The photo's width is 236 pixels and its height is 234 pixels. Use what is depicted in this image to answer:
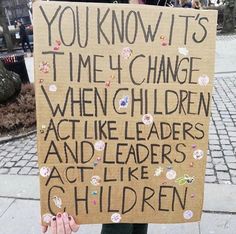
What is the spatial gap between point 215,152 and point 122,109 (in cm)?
277

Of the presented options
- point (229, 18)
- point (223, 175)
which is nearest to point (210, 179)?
point (223, 175)

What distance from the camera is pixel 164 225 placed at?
2852 millimetres

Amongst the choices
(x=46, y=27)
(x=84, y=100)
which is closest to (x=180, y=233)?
(x=84, y=100)

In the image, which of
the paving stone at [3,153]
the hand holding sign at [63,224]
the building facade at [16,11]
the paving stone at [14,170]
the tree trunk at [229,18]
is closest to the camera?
the hand holding sign at [63,224]

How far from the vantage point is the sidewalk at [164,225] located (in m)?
2.83

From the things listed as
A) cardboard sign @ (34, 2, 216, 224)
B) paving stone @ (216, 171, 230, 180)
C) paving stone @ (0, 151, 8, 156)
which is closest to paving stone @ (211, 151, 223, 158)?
paving stone @ (216, 171, 230, 180)

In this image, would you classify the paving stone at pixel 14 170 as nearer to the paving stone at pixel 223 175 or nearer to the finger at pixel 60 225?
the paving stone at pixel 223 175

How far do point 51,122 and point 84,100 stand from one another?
148 millimetres

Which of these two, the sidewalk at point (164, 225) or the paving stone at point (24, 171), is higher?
the sidewalk at point (164, 225)

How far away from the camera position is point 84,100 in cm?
146

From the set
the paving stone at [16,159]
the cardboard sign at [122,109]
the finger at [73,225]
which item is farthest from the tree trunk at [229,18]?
the finger at [73,225]

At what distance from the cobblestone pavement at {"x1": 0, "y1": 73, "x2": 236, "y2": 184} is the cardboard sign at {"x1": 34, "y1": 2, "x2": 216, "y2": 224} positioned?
200 cm

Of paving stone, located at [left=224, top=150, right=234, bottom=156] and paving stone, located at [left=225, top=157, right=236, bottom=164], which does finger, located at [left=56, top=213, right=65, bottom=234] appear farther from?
paving stone, located at [left=224, top=150, right=234, bottom=156]

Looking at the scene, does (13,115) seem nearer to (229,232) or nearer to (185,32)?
(229,232)
